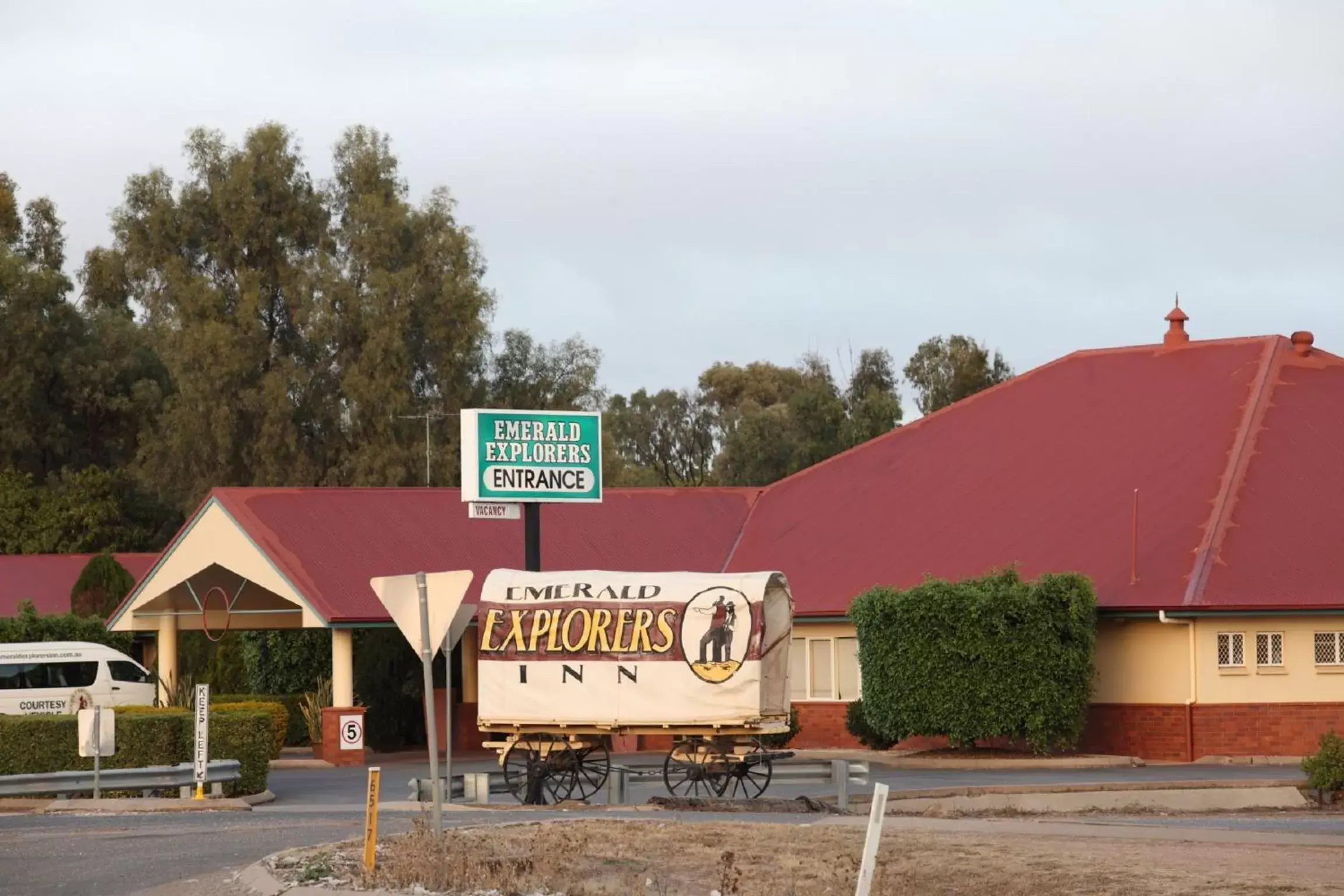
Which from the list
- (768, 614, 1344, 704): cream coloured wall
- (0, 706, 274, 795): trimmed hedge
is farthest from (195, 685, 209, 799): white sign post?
(768, 614, 1344, 704): cream coloured wall

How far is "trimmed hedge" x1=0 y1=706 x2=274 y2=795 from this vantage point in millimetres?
28484

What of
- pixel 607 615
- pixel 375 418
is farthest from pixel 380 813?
pixel 375 418

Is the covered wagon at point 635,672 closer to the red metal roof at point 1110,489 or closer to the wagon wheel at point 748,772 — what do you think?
the wagon wheel at point 748,772

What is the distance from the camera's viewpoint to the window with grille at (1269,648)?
3522 cm

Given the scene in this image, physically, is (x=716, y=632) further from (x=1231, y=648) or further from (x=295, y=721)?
(x=295, y=721)

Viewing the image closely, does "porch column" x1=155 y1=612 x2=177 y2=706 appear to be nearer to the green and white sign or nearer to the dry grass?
the green and white sign

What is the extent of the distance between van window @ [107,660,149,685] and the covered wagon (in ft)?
46.3

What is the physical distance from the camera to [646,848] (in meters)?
18.6

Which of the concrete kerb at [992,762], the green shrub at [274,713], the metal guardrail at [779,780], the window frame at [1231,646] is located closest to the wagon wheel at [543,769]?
the metal guardrail at [779,780]

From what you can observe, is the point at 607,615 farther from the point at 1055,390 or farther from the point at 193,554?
the point at 1055,390

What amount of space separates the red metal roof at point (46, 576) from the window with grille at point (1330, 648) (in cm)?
3078

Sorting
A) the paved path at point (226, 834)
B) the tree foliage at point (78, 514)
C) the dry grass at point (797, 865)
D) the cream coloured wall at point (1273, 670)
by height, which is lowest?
the paved path at point (226, 834)

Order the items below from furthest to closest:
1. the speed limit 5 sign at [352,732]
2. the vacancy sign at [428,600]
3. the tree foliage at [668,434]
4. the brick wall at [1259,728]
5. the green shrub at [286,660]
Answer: the tree foliage at [668,434] < the green shrub at [286,660] < the speed limit 5 sign at [352,732] < the brick wall at [1259,728] < the vacancy sign at [428,600]

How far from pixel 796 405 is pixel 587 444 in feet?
135
